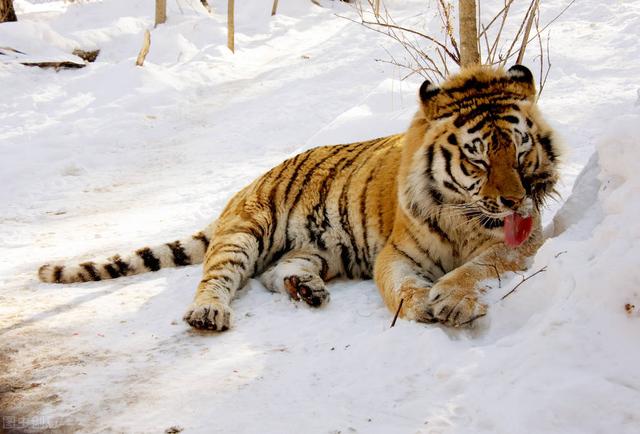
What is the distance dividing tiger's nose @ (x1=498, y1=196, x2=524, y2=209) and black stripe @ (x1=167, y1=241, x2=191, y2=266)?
2444 mm

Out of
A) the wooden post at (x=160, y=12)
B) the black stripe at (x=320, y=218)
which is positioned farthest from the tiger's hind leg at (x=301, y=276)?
the wooden post at (x=160, y=12)

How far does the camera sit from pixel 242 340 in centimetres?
310

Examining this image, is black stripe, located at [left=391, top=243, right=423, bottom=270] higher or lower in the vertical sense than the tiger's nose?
lower

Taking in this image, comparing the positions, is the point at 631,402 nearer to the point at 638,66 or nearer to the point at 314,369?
the point at 314,369

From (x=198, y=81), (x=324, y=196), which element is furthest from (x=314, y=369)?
(x=198, y=81)

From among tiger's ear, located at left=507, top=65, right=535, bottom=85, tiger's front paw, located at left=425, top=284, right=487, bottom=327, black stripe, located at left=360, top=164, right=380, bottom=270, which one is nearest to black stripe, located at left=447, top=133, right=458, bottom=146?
tiger's ear, located at left=507, top=65, right=535, bottom=85

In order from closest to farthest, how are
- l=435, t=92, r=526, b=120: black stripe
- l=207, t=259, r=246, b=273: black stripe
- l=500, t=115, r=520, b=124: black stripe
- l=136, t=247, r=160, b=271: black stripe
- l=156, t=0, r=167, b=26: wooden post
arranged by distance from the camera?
l=500, t=115, r=520, b=124: black stripe → l=435, t=92, r=526, b=120: black stripe → l=207, t=259, r=246, b=273: black stripe → l=136, t=247, r=160, b=271: black stripe → l=156, t=0, r=167, b=26: wooden post

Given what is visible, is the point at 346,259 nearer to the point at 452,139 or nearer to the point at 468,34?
the point at 452,139

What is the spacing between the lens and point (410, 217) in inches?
138

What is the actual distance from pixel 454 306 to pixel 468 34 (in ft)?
12.3

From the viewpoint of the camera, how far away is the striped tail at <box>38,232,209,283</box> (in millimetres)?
4336

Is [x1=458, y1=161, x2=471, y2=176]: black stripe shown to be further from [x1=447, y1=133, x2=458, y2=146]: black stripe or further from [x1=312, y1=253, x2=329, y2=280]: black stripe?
[x1=312, y1=253, x2=329, y2=280]: black stripe

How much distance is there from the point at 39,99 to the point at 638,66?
888 cm

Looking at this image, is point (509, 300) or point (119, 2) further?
point (119, 2)
